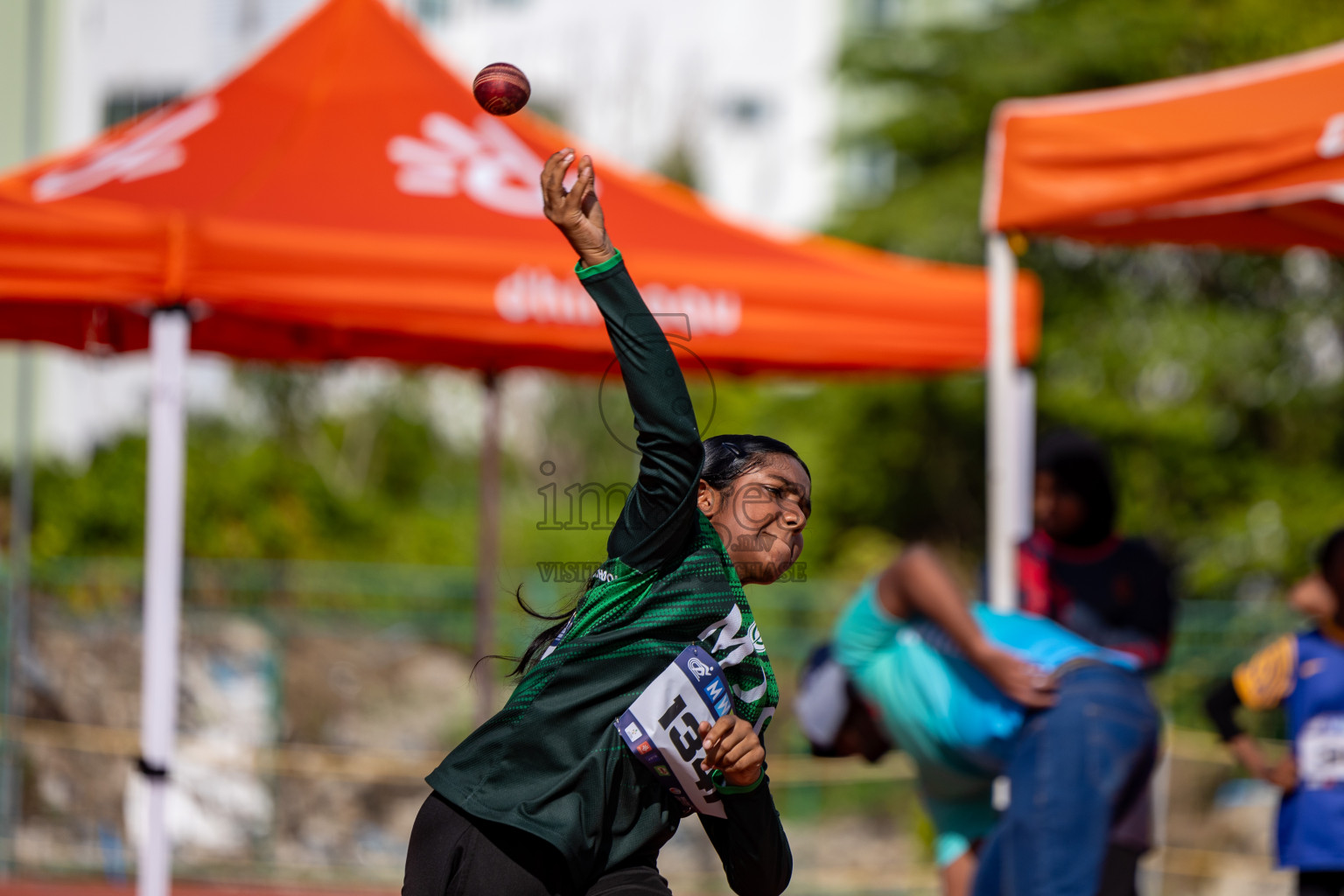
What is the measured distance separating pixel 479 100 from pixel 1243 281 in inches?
570

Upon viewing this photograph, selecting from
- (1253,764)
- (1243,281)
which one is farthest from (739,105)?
(1253,764)

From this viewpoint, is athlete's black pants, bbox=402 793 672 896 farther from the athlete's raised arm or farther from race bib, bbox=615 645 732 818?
the athlete's raised arm

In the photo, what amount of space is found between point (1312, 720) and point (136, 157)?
364 centimetres

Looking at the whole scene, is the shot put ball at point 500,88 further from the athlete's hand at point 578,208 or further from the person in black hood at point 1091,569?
the person in black hood at point 1091,569

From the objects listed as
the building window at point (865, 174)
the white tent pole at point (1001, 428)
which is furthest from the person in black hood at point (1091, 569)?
the building window at point (865, 174)

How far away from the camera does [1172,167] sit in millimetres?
3799

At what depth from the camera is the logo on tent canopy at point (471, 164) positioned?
14.5ft

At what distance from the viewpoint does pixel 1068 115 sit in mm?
4082

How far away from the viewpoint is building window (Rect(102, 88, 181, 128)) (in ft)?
56.3

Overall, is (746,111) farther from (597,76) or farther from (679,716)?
(679,716)

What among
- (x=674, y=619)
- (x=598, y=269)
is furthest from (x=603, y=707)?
(x=598, y=269)

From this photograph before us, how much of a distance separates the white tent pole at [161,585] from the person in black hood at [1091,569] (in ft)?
7.64

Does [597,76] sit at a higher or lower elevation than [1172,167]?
higher

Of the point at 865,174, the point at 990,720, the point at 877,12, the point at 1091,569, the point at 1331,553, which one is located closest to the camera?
the point at 990,720
